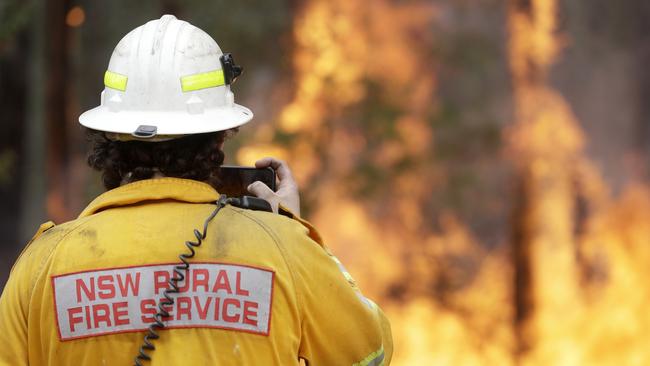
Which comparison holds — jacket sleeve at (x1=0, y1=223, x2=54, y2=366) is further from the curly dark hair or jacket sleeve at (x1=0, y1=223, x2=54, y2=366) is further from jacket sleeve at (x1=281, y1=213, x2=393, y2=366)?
jacket sleeve at (x1=281, y1=213, x2=393, y2=366)

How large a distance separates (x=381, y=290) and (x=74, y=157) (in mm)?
4529

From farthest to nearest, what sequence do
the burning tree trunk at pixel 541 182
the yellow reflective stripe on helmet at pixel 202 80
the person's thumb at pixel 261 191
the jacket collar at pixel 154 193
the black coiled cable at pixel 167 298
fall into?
the burning tree trunk at pixel 541 182 < the person's thumb at pixel 261 191 < the yellow reflective stripe on helmet at pixel 202 80 < the jacket collar at pixel 154 193 < the black coiled cable at pixel 167 298

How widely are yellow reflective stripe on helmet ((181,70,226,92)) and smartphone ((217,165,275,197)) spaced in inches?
8.7

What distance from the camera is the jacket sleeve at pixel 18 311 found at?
8.57ft

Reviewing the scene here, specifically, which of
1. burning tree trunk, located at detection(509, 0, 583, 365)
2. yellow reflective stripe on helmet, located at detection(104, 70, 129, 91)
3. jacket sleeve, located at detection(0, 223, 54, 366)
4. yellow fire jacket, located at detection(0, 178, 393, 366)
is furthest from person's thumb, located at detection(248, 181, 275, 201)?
burning tree trunk, located at detection(509, 0, 583, 365)

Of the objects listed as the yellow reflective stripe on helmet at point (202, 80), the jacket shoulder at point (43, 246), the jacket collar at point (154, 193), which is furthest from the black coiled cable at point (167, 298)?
the yellow reflective stripe on helmet at point (202, 80)

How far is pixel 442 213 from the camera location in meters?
16.2

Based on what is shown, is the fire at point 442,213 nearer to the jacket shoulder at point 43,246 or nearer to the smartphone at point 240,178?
the smartphone at point 240,178

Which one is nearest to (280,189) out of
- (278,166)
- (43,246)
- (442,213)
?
(278,166)

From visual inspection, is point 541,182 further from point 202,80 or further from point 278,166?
point 202,80

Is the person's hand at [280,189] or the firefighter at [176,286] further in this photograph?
the person's hand at [280,189]

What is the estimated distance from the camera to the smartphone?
116 inches

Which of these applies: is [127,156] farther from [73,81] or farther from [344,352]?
[73,81]

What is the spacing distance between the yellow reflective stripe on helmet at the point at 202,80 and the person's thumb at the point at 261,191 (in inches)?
10.9
